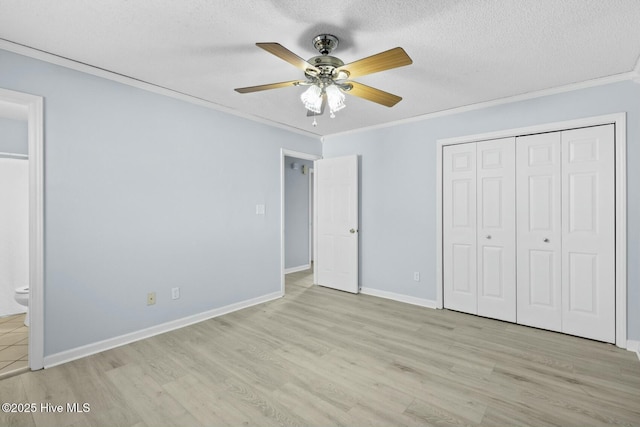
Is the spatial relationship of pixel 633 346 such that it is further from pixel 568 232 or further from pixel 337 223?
pixel 337 223

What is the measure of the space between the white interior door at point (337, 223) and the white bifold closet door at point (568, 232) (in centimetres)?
204

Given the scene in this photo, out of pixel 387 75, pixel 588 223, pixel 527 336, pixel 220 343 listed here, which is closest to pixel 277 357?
pixel 220 343

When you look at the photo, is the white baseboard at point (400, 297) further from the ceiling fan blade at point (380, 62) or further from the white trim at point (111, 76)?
the ceiling fan blade at point (380, 62)

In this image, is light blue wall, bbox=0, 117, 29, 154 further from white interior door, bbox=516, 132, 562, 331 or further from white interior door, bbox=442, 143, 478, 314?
white interior door, bbox=516, 132, 562, 331

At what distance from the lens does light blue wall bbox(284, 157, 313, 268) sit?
241 inches

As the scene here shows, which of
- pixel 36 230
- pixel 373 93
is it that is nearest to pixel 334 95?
pixel 373 93

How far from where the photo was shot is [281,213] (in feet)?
14.0

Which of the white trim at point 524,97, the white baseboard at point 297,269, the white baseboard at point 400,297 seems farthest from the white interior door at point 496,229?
the white baseboard at point 297,269

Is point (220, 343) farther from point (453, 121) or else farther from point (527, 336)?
point (453, 121)

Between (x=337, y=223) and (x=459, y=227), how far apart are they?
1733 millimetres

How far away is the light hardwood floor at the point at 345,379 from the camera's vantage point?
73.0 inches

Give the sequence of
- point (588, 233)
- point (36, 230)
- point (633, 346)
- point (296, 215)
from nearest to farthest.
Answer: point (36, 230) → point (633, 346) → point (588, 233) → point (296, 215)

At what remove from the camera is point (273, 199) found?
4.19 m

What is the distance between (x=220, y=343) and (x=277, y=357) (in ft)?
2.04
